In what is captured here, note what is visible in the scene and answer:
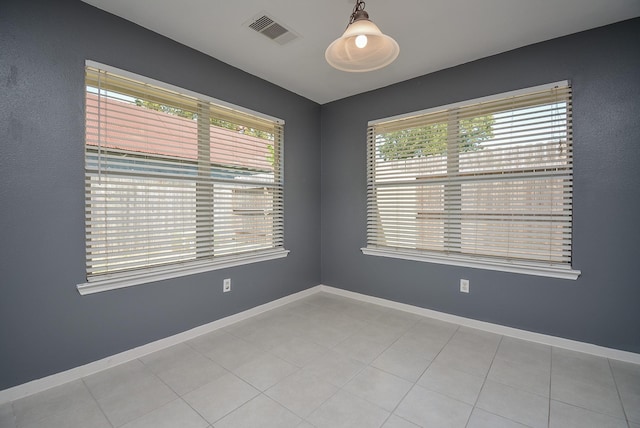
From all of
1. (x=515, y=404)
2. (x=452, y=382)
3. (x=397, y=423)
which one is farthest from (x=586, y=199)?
(x=397, y=423)

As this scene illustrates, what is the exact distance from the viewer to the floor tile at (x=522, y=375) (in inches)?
75.5

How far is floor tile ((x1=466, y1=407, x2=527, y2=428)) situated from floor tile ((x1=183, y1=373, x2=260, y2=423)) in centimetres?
128

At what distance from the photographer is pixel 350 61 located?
1.74 m

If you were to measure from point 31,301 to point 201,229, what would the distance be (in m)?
1.20

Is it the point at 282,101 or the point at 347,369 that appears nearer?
the point at 347,369

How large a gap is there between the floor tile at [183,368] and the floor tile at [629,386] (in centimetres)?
253

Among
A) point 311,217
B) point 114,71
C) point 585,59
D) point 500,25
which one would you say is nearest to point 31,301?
point 114,71

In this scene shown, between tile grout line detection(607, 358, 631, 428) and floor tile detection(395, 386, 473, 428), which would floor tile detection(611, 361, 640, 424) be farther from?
floor tile detection(395, 386, 473, 428)

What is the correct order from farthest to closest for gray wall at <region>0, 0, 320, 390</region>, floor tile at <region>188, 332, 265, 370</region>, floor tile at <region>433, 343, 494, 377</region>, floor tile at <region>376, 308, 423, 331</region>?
floor tile at <region>376, 308, 423, 331</region> < floor tile at <region>188, 332, 265, 370</region> < floor tile at <region>433, 343, 494, 377</region> < gray wall at <region>0, 0, 320, 390</region>

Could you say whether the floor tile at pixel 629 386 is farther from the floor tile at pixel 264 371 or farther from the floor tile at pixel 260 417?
the floor tile at pixel 264 371

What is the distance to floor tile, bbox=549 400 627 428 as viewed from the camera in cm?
158

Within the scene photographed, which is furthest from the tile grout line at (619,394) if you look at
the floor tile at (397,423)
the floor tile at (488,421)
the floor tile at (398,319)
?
the floor tile at (398,319)

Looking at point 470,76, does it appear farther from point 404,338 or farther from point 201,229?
point 201,229

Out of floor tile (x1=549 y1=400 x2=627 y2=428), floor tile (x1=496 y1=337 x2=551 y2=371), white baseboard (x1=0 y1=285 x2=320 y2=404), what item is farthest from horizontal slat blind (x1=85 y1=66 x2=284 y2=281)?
floor tile (x1=549 y1=400 x2=627 y2=428)
